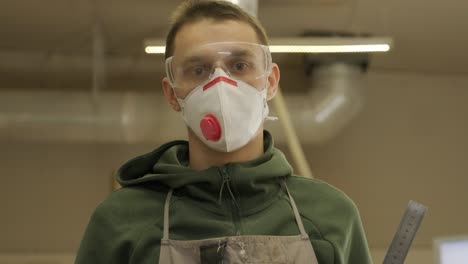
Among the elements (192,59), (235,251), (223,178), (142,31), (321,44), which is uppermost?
(142,31)

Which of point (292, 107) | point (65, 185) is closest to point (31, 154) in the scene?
point (65, 185)

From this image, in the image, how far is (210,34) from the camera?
116 centimetres

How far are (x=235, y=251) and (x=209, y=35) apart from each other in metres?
0.40

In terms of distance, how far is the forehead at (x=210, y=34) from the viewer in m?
1.16

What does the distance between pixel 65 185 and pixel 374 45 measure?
2.36 metres

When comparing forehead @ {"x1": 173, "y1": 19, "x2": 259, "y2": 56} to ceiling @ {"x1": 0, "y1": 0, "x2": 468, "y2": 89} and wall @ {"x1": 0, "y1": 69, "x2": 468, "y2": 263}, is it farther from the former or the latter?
wall @ {"x1": 0, "y1": 69, "x2": 468, "y2": 263}

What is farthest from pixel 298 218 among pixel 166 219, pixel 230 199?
pixel 166 219

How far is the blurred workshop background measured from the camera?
12.4 feet

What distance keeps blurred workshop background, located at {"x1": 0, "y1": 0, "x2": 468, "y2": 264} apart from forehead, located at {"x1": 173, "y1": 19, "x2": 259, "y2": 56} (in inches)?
95.0

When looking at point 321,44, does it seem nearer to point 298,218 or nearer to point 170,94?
point 170,94

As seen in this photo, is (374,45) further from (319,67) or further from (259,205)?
(259,205)

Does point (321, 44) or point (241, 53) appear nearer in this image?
point (241, 53)

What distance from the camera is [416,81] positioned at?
15.5ft

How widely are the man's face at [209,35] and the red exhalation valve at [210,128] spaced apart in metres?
0.07
